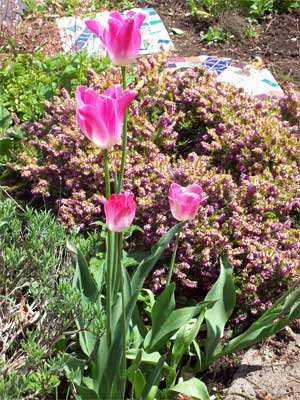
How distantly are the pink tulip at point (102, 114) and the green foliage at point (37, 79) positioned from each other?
1.88m

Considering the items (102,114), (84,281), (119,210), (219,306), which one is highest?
(102,114)

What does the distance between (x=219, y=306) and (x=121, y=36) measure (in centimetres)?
110

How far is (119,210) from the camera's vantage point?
5.02 feet

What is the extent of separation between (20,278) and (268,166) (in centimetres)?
121

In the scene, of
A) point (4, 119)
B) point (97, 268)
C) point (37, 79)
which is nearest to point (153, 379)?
point (97, 268)

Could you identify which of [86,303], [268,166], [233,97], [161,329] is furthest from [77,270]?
[233,97]

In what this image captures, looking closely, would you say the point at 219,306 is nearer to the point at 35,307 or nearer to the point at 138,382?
the point at 138,382

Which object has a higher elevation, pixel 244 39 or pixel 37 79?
pixel 37 79

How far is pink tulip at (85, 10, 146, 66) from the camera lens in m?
1.69

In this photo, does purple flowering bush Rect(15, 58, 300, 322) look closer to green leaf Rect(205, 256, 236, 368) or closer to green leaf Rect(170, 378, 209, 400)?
green leaf Rect(205, 256, 236, 368)

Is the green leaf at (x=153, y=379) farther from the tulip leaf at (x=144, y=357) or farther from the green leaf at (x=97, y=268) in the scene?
the green leaf at (x=97, y=268)

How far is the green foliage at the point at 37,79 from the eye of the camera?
3.44 meters

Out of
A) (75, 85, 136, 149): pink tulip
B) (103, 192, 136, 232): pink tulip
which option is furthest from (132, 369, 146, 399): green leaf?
(75, 85, 136, 149): pink tulip

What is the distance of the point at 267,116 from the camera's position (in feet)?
10.1
